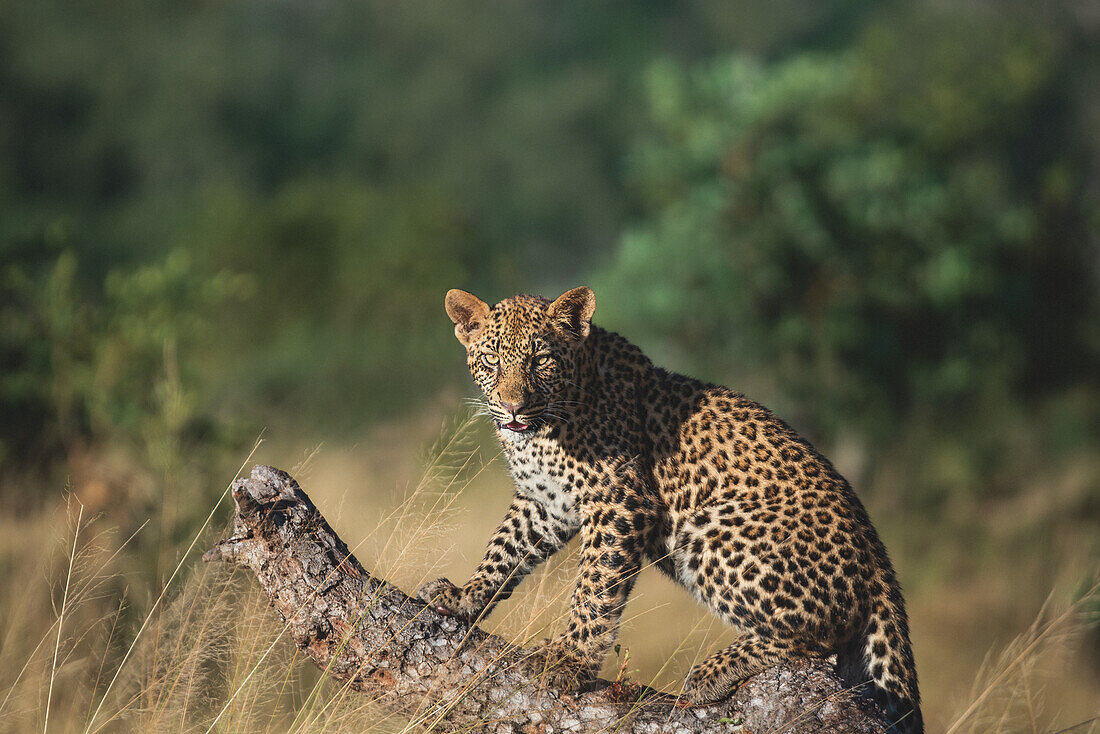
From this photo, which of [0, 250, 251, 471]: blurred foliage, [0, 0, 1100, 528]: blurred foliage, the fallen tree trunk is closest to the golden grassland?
the fallen tree trunk

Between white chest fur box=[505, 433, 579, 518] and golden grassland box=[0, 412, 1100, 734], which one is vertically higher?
white chest fur box=[505, 433, 579, 518]

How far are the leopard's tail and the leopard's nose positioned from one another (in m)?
2.12

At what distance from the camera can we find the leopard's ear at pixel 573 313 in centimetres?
648

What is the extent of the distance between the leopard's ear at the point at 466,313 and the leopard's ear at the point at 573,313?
16.1 inches

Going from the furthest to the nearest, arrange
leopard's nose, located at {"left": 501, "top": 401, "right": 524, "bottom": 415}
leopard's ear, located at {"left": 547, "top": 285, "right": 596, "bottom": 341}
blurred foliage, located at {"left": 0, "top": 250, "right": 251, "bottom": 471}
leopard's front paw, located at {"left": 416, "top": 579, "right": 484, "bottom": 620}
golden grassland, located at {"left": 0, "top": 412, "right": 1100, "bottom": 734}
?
1. blurred foliage, located at {"left": 0, "top": 250, "right": 251, "bottom": 471}
2. leopard's ear, located at {"left": 547, "top": 285, "right": 596, "bottom": 341}
3. leopard's front paw, located at {"left": 416, "top": 579, "right": 484, "bottom": 620}
4. leopard's nose, located at {"left": 501, "top": 401, "right": 524, "bottom": 415}
5. golden grassland, located at {"left": 0, "top": 412, "right": 1100, "bottom": 734}

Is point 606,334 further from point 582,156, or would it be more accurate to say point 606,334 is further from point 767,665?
point 582,156

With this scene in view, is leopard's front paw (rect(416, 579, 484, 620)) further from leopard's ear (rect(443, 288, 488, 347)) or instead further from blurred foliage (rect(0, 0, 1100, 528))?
blurred foliage (rect(0, 0, 1100, 528))

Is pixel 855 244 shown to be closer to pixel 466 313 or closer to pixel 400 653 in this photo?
pixel 466 313

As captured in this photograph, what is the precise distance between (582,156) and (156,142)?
19.1 metres

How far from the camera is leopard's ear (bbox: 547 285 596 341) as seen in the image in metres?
6.48

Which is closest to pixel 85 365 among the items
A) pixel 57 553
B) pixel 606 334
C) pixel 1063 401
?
pixel 57 553

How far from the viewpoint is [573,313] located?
260 inches

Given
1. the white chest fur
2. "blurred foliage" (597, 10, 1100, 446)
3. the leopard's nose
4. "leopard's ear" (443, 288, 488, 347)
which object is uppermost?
"blurred foliage" (597, 10, 1100, 446)

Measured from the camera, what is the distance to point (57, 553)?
25.7ft
